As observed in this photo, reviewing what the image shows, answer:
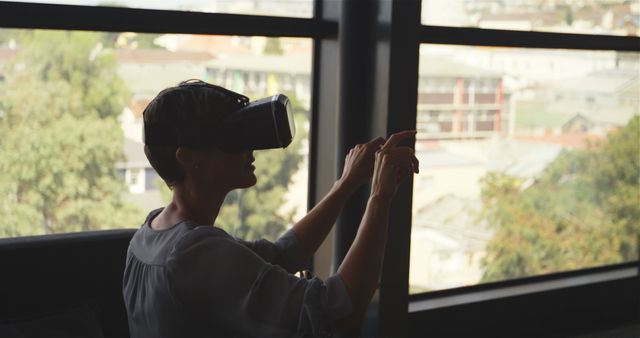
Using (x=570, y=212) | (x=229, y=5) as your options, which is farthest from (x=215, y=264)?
(x=570, y=212)

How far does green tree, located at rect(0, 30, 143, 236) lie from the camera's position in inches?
90.4

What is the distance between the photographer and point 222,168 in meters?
1.45

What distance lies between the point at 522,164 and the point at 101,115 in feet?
→ 5.96

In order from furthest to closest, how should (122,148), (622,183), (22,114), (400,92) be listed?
(622,183), (400,92), (122,148), (22,114)

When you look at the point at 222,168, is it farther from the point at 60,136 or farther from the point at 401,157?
the point at 60,136

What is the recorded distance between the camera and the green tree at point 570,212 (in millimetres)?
3371

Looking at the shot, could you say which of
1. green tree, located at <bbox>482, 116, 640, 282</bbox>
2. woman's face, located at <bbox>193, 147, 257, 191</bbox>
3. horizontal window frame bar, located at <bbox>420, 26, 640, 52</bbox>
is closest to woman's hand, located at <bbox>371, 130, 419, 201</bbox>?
woman's face, located at <bbox>193, 147, 257, 191</bbox>

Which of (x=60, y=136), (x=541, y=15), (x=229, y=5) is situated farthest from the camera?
(x=541, y=15)

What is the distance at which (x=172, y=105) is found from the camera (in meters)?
1.40

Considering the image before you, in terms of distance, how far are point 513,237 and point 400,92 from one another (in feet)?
3.58

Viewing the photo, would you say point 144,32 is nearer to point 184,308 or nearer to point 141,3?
point 141,3

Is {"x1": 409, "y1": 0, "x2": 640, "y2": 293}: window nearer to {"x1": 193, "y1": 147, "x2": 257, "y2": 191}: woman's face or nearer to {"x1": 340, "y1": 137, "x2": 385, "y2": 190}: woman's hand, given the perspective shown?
{"x1": 340, "y1": 137, "x2": 385, "y2": 190}: woman's hand

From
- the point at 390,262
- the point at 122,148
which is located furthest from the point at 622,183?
the point at 122,148

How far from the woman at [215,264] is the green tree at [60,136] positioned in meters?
0.93
